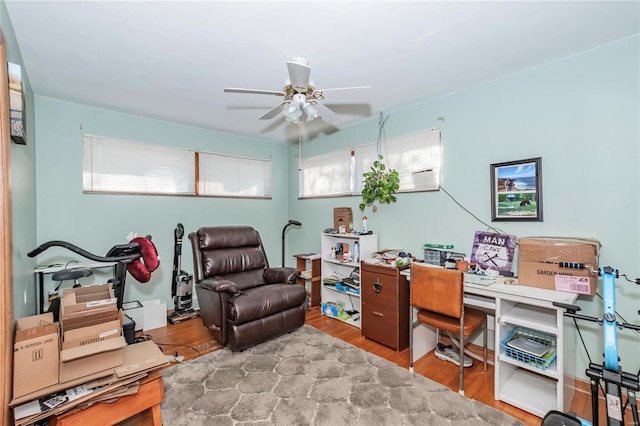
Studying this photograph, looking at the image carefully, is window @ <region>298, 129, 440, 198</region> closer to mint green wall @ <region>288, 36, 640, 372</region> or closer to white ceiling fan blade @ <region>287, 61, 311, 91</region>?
mint green wall @ <region>288, 36, 640, 372</region>

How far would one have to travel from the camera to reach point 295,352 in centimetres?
266

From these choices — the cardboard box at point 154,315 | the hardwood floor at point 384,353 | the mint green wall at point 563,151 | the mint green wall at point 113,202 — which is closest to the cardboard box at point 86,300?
the hardwood floor at point 384,353

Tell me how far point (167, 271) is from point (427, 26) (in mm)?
3767

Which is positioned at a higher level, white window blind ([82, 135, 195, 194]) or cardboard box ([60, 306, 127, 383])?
white window blind ([82, 135, 195, 194])

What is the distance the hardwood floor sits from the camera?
1967mm

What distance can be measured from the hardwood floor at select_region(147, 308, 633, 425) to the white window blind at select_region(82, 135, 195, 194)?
67.0 inches

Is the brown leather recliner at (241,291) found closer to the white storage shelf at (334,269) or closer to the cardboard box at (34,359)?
the white storage shelf at (334,269)

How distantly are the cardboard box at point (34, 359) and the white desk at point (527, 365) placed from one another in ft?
8.49

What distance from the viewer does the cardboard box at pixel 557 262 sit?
191 centimetres

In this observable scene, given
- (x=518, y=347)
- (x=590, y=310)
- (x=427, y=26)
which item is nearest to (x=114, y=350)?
(x=518, y=347)

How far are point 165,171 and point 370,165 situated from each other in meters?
2.64

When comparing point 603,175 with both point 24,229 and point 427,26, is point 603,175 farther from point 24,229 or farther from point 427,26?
point 24,229

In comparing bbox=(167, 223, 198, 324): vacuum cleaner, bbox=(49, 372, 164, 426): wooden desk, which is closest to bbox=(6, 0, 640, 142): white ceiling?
bbox=(167, 223, 198, 324): vacuum cleaner

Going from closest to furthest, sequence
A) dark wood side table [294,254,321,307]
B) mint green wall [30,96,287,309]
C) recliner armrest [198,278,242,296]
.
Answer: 1. recliner armrest [198,278,242,296]
2. mint green wall [30,96,287,309]
3. dark wood side table [294,254,321,307]
